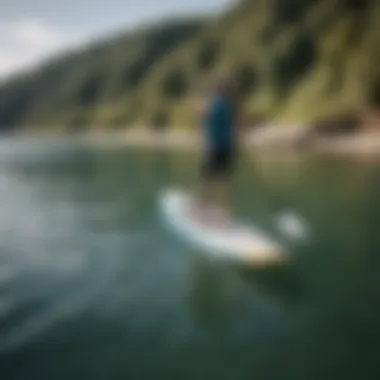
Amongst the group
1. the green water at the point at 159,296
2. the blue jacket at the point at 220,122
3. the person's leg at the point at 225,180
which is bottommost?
the green water at the point at 159,296

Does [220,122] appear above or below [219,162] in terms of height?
above

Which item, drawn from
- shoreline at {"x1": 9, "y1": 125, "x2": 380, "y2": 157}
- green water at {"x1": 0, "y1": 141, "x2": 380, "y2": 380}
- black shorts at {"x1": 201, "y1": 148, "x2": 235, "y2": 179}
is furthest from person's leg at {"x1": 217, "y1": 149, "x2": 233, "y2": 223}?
shoreline at {"x1": 9, "y1": 125, "x2": 380, "y2": 157}

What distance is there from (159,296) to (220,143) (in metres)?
1.00

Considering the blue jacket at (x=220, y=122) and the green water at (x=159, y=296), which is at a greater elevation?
the blue jacket at (x=220, y=122)

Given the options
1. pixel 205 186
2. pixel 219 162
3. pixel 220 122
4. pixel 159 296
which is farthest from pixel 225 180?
pixel 159 296

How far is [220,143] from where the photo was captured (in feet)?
11.0

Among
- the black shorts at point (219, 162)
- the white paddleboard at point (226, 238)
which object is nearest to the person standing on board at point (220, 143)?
the black shorts at point (219, 162)

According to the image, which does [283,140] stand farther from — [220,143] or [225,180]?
[220,143]

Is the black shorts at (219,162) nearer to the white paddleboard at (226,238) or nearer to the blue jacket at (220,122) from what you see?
the blue jacket at (220,122)

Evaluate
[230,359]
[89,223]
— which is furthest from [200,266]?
[230,359]

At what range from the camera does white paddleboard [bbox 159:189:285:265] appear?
377cm

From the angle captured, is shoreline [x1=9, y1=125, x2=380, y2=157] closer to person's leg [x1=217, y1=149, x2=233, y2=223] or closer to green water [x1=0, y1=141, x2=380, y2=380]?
green water [x1=0, y1=141, x2=380, y2=380]

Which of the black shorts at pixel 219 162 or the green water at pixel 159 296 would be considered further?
the black shorts at pixel 219 162

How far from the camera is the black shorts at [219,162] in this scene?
11.2 ft
